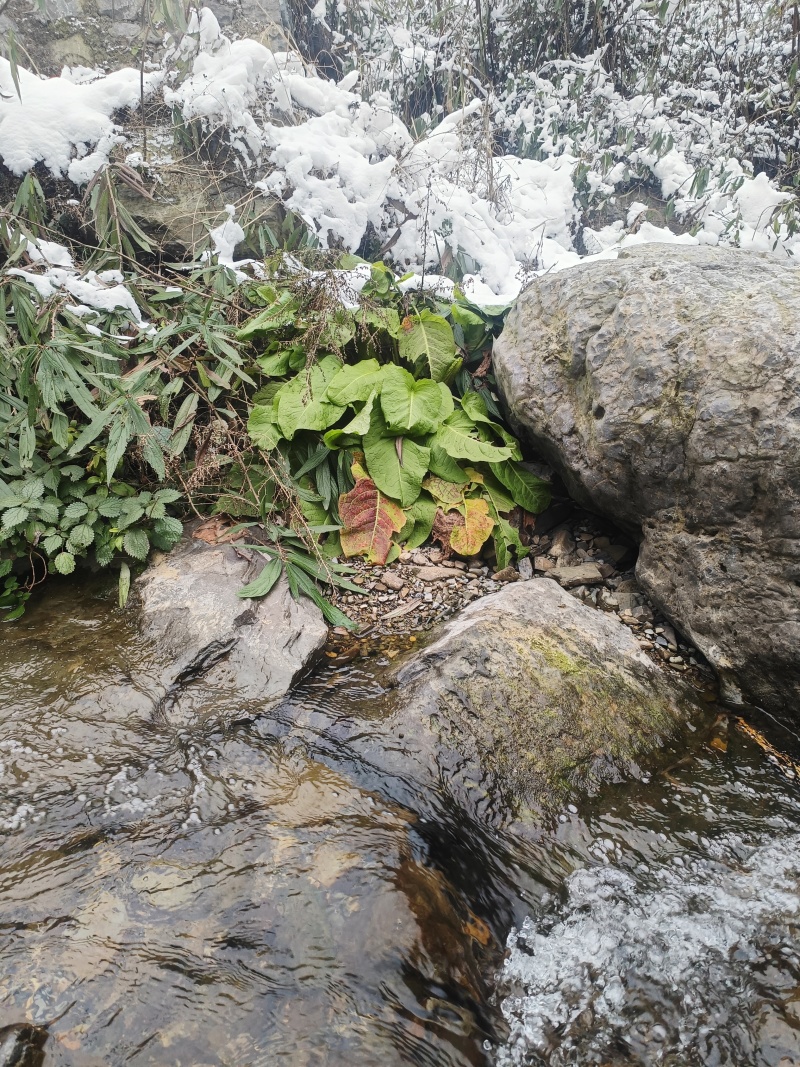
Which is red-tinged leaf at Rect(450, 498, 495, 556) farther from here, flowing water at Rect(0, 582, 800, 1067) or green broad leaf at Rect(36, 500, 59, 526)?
green broad leaf at Rect(36, 500, 59, 526)

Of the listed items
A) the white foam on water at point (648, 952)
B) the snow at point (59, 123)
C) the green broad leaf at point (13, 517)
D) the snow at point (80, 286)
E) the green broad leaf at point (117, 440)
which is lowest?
the white foam on water at point (648, 952)

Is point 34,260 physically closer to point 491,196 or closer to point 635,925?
point 491,196

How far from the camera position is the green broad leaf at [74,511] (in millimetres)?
2680

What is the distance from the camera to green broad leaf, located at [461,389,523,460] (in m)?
3.16

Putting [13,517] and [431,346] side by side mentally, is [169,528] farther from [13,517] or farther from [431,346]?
[431,346]

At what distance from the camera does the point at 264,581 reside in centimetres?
269

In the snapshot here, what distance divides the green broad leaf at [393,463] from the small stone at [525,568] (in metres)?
0.60

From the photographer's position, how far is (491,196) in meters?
4.82

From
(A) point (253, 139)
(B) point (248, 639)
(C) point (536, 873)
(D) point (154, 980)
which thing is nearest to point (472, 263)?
(A) point (253, 139)

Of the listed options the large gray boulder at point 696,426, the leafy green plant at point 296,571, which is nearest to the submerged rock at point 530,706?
the large gray boulder at point 696,426

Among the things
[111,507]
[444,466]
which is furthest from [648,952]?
[111,507]

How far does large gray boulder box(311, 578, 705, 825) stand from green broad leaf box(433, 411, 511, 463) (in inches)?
32.0

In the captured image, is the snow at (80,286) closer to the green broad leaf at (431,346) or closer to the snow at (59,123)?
the snow at (59,123)

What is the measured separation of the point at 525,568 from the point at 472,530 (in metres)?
0.31
